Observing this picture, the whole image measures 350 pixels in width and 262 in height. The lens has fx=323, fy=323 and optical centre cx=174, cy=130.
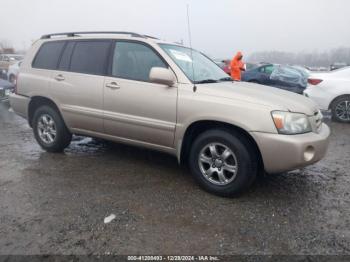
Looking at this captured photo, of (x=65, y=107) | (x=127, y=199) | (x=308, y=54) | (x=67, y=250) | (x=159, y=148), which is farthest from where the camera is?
(x=308, y=54)

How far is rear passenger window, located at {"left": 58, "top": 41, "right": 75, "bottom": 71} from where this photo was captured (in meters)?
4.69

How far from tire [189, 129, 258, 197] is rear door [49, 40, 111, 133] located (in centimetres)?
148

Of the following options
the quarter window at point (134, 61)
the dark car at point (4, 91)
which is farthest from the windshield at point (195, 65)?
the dark car at point (4, 91)

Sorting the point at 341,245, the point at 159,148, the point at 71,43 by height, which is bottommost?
the point at 341,245

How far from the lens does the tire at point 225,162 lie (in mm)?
3336

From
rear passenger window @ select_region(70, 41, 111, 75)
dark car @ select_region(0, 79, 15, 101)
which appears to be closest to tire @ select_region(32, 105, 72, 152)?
rear passenger window @ select_region(70, 41, 111, 75)

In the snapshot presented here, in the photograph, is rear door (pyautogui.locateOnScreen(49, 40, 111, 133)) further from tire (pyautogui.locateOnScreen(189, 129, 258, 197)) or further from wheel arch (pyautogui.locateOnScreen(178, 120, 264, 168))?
tire (pyautogui.locateOnScreen(189, 129, 258, 197))

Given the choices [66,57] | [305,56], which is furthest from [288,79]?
[305,56]

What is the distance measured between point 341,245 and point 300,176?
1569 mm

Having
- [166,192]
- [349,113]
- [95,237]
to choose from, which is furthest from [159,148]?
[349,113]

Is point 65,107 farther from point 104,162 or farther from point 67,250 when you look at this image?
point 67,250

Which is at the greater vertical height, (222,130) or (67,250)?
(222,130)

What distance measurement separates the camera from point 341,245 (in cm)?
265

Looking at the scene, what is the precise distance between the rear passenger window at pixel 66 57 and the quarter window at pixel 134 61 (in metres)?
0.85
